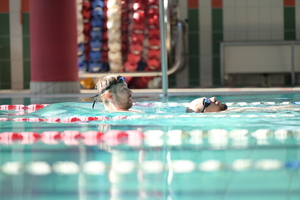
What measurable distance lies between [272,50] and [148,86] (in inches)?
122

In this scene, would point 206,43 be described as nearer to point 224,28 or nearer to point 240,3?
point 224,28

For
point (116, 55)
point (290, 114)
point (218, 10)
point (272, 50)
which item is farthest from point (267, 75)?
point (290, 114)

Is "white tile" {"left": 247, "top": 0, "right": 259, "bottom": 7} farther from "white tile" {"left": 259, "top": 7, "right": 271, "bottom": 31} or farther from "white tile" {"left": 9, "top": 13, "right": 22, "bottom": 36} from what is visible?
"white tile" {"left": 9, "top": 13, "right": 22, "bottom": 36}

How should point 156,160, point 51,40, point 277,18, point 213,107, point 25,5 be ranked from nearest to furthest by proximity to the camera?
point 156,160, point 213,107, point 51,40, point 277,18, point 25,5

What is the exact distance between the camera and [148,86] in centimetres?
1170

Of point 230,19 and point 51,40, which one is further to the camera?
point 230,19

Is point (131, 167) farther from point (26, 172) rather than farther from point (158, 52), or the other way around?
point (158, 52)

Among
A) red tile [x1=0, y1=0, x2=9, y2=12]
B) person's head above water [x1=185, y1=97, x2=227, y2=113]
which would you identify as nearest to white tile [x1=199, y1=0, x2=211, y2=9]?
red tile [x1=0, y1=0, x2=9, y2=12]

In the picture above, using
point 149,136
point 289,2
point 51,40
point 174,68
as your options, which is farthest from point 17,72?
point 149,136

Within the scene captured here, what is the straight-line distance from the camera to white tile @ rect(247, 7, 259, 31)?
42.8ft

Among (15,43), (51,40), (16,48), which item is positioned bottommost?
(51,40)

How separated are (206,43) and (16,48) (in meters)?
4.60

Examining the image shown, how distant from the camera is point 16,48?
13453 mm

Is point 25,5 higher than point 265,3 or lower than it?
higher
